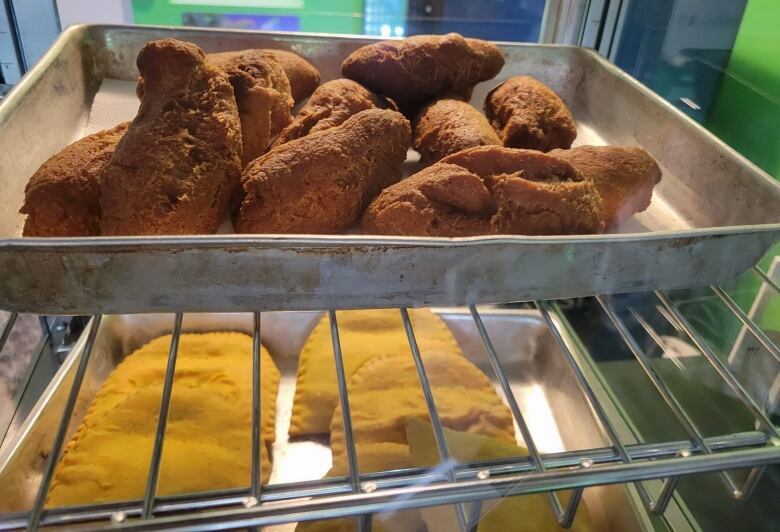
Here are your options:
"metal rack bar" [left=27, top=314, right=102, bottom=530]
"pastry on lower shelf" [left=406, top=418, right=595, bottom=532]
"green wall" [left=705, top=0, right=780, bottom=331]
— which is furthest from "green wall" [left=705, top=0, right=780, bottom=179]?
"metal rack bar" [left=27, top=314, right=102, bottom=530]

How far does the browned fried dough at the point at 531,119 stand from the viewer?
96 centimetres

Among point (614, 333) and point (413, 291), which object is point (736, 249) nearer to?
point (413, 291)

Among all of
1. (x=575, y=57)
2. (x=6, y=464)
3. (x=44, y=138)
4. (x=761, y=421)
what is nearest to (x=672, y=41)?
(x=575, y=57)

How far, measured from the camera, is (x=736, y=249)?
2.17ft

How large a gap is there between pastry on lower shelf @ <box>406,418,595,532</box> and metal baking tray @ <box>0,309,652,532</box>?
137mm

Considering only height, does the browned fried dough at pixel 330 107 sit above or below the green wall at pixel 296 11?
below

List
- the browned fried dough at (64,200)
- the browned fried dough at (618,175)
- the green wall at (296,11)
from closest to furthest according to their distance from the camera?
the browned fried dough at (64,200) < the browned fried dough at (618,175) < the green wall at (296,11)

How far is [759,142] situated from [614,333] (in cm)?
39

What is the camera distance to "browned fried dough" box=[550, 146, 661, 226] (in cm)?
82

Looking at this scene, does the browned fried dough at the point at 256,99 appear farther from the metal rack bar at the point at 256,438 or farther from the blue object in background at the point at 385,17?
the blue object in background at the point at 385,17

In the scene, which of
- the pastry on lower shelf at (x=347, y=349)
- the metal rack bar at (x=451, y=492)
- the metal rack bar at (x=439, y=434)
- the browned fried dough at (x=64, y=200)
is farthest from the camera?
the pastry on lower shelf at (x=347, y=349)

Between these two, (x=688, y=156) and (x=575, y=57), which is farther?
(x=575, y=57)

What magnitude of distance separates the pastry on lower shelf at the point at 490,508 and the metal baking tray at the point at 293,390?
0.14 metres

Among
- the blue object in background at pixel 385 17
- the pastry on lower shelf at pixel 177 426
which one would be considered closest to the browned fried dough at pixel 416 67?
the blue object in background at pixel 385 17
